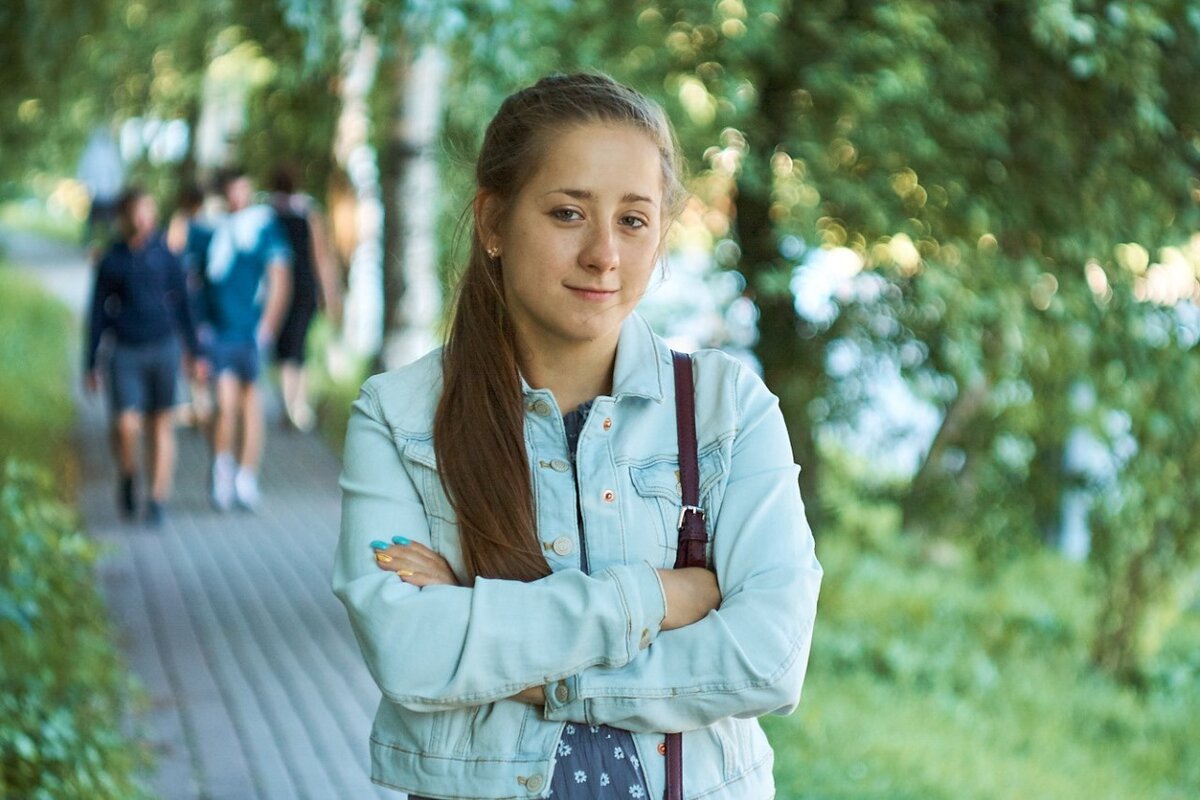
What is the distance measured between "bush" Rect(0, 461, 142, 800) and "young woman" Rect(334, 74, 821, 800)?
7.10ft

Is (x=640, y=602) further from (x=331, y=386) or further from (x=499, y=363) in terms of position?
(x=331, y=386)

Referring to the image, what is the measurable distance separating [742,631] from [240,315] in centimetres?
903

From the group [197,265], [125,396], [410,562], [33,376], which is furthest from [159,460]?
[410,562]

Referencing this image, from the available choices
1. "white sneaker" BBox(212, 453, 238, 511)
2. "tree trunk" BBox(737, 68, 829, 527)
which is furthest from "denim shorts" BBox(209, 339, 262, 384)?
"tree trunk" BBox(737, 68, 829, 527)

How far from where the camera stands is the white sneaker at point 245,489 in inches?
427

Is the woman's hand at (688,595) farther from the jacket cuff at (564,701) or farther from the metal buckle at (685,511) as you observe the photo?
the jacket cuff at (564,701)

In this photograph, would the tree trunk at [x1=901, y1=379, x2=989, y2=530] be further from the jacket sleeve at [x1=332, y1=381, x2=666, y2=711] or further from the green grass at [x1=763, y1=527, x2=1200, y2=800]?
the jacket sleeve at [x1=332, y1=381, x2=666, y2=711]

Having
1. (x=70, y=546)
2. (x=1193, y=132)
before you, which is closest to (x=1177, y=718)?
(x=1193, y=132)

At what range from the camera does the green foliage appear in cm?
1209

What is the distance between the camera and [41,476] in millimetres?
6012

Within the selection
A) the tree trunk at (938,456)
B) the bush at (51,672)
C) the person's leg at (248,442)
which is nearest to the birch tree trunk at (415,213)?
the person's leg at (248,442)

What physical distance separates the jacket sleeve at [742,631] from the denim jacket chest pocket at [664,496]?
0.02m

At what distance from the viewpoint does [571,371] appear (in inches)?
98.3

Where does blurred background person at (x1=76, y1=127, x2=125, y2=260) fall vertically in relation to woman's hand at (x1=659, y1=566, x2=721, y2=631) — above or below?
above
